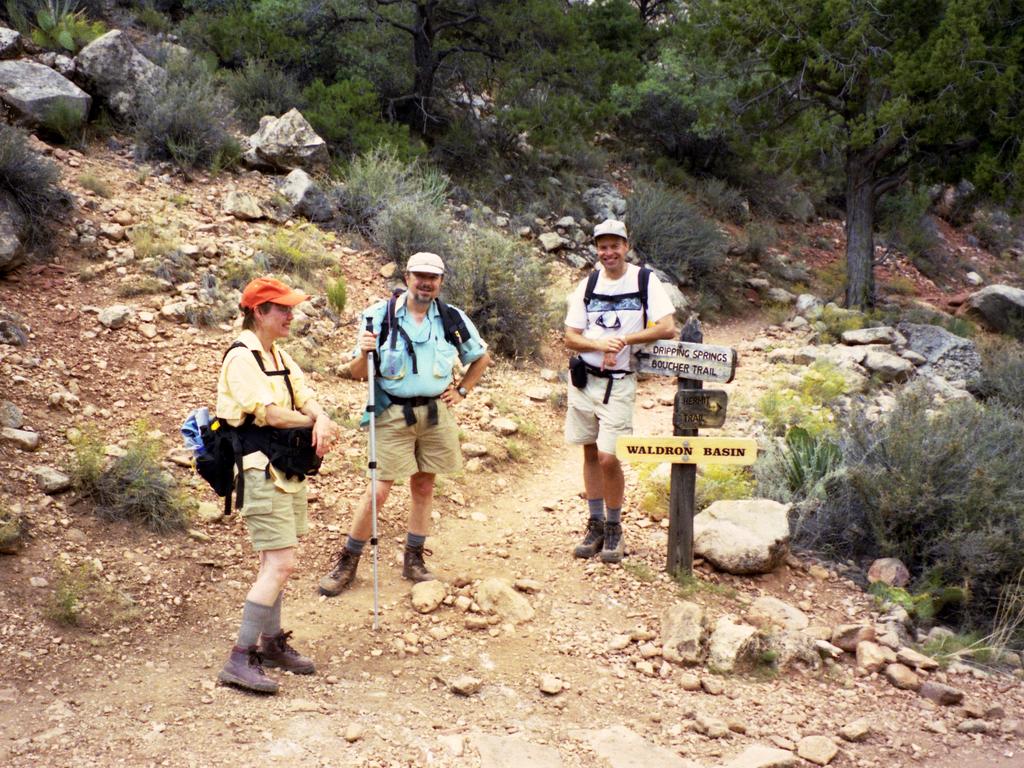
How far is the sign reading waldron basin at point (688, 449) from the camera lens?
4887 millimetres

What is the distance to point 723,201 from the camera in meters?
16.1

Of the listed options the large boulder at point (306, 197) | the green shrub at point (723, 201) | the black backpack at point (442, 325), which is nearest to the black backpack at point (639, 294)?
the black backpack at point (442, 325)

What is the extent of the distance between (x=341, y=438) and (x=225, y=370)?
9.66ft

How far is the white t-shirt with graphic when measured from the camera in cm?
496

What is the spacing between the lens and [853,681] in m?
4.48

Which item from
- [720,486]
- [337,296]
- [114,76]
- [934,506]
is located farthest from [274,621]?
[114,76]

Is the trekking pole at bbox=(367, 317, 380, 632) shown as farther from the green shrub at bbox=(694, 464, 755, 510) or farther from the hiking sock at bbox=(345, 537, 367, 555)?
the green shrub at bbox=(694, 464, 755, 510)

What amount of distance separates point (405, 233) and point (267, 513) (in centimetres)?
617

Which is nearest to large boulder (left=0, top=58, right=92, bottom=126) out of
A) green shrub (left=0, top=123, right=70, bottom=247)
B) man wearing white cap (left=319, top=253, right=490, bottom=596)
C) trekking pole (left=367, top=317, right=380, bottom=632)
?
green shrub (left=0, top=123, right=70, bottom=247)

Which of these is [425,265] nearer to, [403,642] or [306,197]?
[403,642]

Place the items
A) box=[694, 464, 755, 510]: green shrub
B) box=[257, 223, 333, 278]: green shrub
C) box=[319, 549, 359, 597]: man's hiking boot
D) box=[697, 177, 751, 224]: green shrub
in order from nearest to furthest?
box=[319, 549, 359, 597]: man's hiking boot → box=[694, 464, 755, 510]: green shrub → box=[257, 223, 333, 278]: green shrub → box=[697, 177, 751, 224]: green shrub

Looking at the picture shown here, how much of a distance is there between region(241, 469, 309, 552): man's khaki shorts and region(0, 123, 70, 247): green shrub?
15.9ft

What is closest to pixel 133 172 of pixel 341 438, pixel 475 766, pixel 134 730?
pixel 341 438

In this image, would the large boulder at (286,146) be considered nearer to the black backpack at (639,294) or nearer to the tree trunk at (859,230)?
the black backpack at (639,294)
